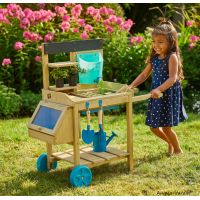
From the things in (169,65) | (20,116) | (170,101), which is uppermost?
(169,65)

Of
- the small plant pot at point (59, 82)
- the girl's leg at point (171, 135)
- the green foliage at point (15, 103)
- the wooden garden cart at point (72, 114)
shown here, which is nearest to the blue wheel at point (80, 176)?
the wooden garden cart at point (72, 114)

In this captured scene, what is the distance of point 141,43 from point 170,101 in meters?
2.83

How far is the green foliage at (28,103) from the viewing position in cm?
571

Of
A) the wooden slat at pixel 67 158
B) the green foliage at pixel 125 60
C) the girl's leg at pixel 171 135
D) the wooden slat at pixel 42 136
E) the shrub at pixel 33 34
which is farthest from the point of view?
the green foliage at pixel 125 60

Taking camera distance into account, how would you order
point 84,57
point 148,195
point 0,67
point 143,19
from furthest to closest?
point 143,19
point 0,67
point 84,57
point 148,195

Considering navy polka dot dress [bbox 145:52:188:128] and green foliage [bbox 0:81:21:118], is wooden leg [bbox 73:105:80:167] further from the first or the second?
green foliage [bbox 0:81:21:118]

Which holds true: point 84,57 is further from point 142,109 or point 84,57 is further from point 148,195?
point 142,109

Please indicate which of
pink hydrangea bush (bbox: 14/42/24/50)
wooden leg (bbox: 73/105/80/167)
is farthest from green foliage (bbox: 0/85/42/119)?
wooden leg (bbox: 73/105/80/167)

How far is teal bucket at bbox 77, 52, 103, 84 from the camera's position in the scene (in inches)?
140

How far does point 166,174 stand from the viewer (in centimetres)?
335

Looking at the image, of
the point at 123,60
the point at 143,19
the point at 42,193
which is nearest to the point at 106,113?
the point at 123,60

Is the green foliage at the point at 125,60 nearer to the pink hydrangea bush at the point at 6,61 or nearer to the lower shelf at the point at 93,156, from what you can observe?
the pink hydrangea bush at the point at 6,61

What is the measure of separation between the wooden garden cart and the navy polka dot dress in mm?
385

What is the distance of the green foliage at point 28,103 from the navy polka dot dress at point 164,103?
2.59 m
